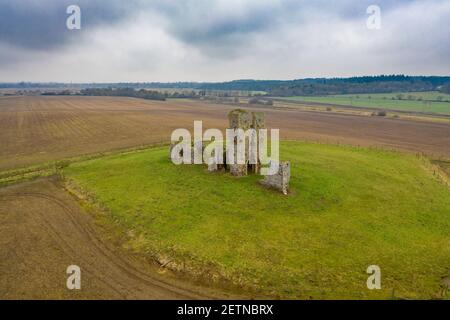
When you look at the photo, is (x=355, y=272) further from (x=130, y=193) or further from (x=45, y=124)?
(x=45, y=124)

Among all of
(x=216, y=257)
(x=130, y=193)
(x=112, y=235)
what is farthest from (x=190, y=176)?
→ (x=216, y=257)

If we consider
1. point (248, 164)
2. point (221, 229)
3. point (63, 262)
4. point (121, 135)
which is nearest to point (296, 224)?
point (221, 229)

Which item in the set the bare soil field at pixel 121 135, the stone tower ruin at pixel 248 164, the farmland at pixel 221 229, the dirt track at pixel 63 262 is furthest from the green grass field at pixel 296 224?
the bare soil field at pixel 121 135

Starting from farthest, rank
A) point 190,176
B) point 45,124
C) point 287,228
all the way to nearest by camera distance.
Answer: point 45,124, point 190,176, point 287,228

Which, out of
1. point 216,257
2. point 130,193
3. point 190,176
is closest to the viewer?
point 216,257

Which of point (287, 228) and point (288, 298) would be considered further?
point (287, 228)
